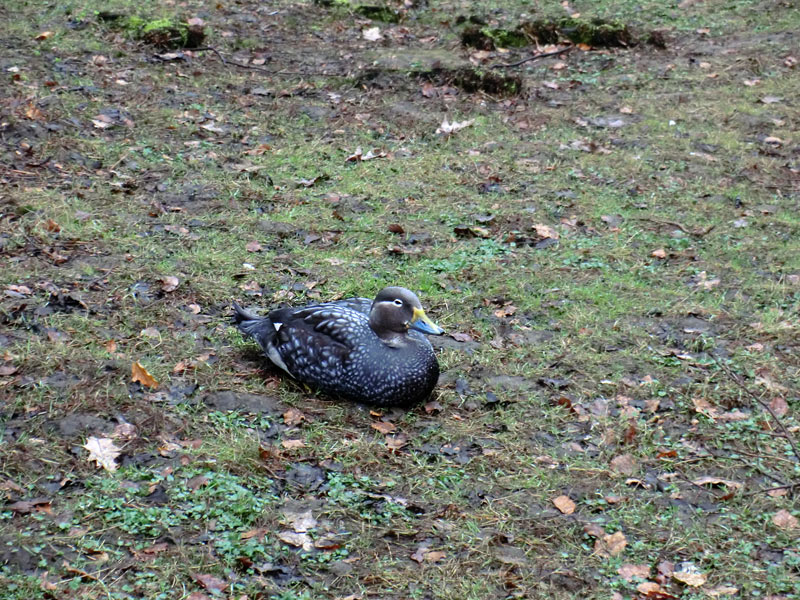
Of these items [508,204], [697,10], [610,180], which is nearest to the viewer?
[508,204]

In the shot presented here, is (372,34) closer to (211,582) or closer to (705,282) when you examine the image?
(705,282)

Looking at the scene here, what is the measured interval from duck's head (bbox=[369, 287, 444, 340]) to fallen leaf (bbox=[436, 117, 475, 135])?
15.0 ft

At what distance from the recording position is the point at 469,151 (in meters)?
9.24

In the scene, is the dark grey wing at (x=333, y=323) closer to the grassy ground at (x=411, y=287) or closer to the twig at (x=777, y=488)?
the grassy ground at (x=411, y=287)

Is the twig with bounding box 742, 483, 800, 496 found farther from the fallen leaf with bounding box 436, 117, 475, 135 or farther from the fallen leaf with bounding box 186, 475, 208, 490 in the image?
the fallen leaf with bounding box 436, 117, 475, 135

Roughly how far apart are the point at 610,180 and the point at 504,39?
13.2 feet

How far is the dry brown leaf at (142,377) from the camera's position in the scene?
512cm

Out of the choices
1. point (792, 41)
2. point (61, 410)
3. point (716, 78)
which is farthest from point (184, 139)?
point (792, 41)

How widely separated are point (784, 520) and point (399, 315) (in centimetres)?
232

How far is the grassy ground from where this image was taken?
410 centimetres

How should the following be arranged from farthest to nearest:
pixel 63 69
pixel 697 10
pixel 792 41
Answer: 1. pixel 697 10
2. pixel 792 41
3. pixel 63 69

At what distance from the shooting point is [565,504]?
4496 millimetres

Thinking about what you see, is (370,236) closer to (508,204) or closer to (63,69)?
(508,204)

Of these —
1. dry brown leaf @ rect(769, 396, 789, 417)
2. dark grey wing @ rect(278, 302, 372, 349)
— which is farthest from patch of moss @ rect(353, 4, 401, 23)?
dry brown leaf @ rect(769, 396, 789, 417)
